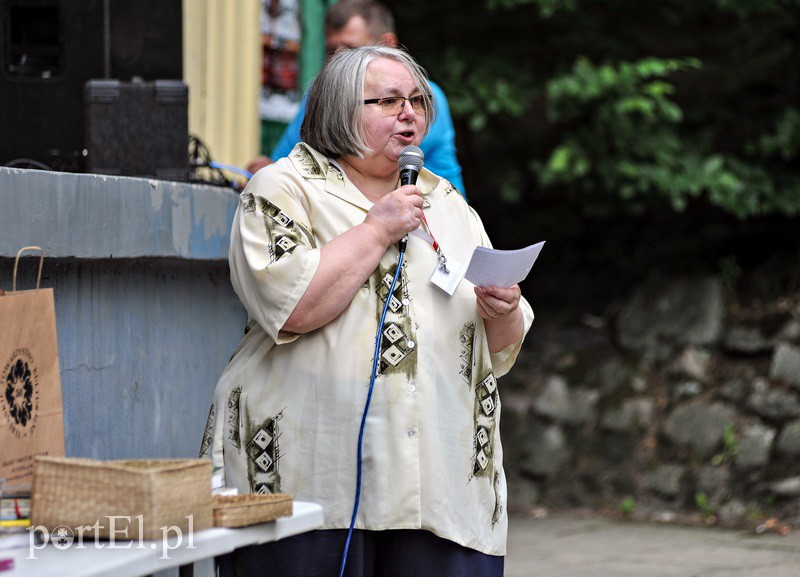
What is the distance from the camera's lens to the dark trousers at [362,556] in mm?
2689

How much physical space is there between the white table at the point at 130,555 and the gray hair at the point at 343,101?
101 cm

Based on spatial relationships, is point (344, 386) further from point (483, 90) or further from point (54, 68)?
point (483, 90)

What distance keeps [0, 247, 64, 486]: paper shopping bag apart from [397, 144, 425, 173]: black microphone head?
0.87m

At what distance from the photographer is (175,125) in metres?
3.84

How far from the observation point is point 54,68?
395 centimetres

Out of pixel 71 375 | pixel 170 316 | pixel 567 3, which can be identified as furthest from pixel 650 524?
pixel 71 375

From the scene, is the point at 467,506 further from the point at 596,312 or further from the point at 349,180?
the point at 596,312

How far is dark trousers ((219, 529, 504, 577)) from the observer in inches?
106

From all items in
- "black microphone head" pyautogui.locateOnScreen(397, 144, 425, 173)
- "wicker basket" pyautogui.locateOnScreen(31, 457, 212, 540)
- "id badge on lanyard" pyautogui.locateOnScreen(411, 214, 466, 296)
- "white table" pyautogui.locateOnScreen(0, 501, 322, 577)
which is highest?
"black microphone head" pyautogui.locateOnScreen(397, 144, 425, 173)

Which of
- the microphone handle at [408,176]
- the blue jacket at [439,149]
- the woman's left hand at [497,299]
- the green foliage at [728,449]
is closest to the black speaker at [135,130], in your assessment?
the blue jacket at [439,149]

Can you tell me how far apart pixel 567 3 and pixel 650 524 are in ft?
9.24

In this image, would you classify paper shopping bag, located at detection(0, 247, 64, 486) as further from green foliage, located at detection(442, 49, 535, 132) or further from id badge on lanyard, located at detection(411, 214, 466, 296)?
green foliage, located at detection(442, 49, 535, 132)

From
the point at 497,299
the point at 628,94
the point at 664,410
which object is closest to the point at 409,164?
the point at 497,299

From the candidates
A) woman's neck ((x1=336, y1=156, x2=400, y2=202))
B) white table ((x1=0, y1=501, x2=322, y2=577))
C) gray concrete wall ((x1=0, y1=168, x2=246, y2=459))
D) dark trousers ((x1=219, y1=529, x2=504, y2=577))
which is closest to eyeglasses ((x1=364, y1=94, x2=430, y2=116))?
woman's neck ((x1=336, y1=156, x2=400, y2=202))
